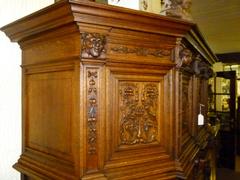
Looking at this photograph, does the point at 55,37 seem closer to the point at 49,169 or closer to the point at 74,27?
the point at 74,27

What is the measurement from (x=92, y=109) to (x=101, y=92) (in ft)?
0.21

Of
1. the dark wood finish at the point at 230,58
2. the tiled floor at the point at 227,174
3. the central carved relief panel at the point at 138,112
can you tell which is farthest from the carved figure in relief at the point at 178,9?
the dark wood finish at the point at 230,58

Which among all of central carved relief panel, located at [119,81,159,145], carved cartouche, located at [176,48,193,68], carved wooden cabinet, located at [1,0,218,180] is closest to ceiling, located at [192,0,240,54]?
carved cartouche, located at [176,48,193,68]

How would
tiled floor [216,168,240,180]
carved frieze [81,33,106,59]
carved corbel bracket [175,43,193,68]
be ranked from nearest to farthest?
carved frieze [81,33,106,59] < carved corbel bracket [175,43,193,68] < tiled floor [216,168,240,180]

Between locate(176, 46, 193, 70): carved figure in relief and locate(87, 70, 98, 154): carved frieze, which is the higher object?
locate(176, 46, 193, 70): carved figure in relief

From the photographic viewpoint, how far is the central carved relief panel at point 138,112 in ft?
3.21

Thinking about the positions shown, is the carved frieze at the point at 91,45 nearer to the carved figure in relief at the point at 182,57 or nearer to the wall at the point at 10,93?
the carved figure in relief at the point at 182,57

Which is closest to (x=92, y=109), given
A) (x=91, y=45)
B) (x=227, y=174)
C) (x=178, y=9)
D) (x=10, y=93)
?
(x=91, y=45)

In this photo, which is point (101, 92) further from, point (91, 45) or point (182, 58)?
point (182, 58)

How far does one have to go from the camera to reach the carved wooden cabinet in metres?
0.86

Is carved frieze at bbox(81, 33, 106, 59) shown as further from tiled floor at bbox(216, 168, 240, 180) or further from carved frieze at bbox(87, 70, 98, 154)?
tiled floor at bbox(216, 168, 240, 180)

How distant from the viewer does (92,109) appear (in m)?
0.87

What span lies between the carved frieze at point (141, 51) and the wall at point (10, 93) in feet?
1.99

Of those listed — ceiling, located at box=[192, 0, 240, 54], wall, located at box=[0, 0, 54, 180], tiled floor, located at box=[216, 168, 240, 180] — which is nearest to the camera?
wall, located at box=[0, 0, 54, 180]
